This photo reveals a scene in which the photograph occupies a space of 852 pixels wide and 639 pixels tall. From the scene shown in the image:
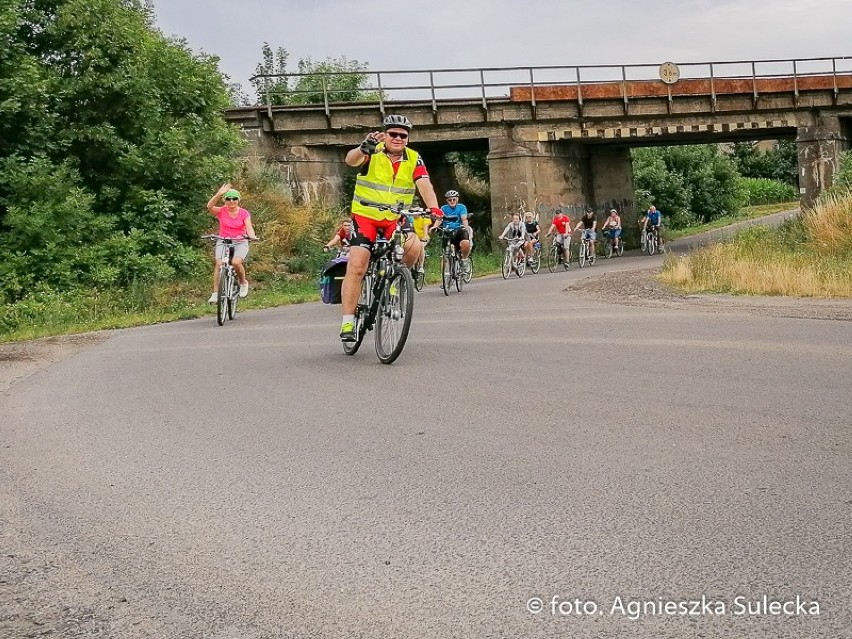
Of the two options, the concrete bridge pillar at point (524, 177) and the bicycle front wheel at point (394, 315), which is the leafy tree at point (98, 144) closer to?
the bicycle front wheel at point (394, 315)

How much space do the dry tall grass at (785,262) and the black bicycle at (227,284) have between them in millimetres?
6617

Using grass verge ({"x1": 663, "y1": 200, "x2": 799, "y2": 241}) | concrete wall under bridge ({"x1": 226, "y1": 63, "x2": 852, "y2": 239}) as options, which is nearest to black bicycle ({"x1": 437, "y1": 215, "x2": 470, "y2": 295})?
concrete wall under bridge ({"x1": 226, "y1": 63, "x2": 852, "y2": 239})

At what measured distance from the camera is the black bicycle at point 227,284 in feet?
49.3

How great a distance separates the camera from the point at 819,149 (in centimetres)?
4325

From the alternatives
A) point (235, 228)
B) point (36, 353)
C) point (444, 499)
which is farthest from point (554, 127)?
point (444, 499)

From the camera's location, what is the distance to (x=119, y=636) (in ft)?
10.4

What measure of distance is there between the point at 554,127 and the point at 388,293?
33.3 meters

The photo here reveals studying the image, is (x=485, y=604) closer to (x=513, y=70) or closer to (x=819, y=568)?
(x=819, y=568)

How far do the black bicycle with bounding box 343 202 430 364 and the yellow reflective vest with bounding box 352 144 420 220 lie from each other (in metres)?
0.05

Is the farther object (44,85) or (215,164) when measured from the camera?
(215,164)

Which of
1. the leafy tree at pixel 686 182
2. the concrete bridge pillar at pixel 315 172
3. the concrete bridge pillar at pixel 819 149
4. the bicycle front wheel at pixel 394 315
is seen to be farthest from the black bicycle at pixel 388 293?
the leafy tree at pixel 686 182

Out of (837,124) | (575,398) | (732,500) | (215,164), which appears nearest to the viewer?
(732,500)

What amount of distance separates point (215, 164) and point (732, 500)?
22029 mm

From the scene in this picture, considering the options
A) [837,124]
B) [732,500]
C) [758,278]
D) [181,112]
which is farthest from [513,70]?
[732,500]
